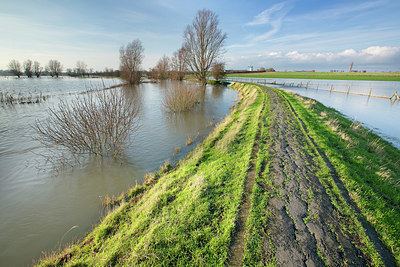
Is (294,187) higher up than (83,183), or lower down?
higher up

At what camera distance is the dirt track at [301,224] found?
2654 mm

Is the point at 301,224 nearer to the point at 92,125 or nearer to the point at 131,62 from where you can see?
the point at 92,125

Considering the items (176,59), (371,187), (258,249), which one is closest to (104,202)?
(258,249)

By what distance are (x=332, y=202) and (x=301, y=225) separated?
1.28 m

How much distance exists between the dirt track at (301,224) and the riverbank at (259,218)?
16 millimetres

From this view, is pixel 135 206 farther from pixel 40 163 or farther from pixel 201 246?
pixel 40 163

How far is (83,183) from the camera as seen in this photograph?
6.06 m

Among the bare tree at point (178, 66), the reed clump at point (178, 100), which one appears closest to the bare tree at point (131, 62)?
the bare tree at point (178, 66)

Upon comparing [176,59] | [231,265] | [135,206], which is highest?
[176,59]

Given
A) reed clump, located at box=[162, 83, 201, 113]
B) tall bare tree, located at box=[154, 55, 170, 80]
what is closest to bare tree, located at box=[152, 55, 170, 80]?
tall bare tree, located at box=[154, 55, 170, 80]

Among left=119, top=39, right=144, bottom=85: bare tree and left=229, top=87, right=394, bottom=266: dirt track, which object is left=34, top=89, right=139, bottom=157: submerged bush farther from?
left=119, top=39, right=144, bottom=85: bare tree

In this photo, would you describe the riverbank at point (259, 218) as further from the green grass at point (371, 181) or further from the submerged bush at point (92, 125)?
the submerged bush at point (92, 125)

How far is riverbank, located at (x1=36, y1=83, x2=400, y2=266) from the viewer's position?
8.93ft

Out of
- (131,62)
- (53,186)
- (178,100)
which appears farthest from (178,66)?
(53,186)
